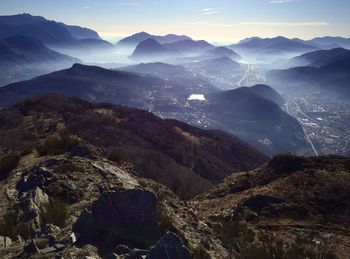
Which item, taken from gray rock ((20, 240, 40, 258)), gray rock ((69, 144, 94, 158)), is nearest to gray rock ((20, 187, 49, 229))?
gray rock ((20, 240, 40, 258))

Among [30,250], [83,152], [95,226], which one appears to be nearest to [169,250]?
[95,226]

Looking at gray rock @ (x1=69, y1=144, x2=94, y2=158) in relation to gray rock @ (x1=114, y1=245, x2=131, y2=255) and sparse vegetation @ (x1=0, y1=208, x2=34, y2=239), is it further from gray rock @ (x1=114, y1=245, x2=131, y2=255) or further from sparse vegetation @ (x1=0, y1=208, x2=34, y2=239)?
gray rock @ (x1=114, y1=245, x2=131, y2=255)

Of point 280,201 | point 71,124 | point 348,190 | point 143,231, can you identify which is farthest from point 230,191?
point 71,124

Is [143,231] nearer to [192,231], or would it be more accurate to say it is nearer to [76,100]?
[192,231]

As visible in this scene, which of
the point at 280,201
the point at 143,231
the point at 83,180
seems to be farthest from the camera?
the point at 280,201

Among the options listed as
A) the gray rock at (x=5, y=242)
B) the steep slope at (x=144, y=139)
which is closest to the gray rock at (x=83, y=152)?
the gray rock at (x=5, y=242)
